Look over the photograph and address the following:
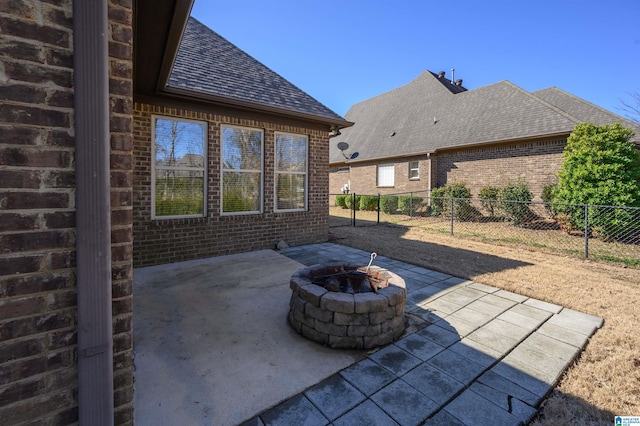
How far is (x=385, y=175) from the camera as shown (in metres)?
17.0

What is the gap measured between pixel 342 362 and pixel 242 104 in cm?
525

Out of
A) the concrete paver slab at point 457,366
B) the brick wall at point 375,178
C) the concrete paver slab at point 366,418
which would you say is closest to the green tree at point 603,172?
the brick wall at point 375,178

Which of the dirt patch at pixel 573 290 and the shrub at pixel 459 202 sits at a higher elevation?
the shrub at pixel 459 202

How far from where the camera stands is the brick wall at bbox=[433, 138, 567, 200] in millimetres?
10664

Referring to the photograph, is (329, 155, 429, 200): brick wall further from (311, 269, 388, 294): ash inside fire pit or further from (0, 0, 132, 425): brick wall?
(0, 0, 132, 425): brick wall

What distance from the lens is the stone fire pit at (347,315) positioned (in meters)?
2.79

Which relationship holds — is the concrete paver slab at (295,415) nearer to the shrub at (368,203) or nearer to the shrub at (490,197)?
the shrub at (490,197)

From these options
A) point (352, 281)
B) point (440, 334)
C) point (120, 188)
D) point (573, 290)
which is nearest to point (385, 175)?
point (573, 290)

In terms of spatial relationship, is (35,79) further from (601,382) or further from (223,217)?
(223,217)

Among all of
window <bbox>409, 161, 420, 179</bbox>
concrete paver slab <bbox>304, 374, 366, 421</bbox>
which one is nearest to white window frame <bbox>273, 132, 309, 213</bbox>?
concrete paver slab <bbox>304, 374, 366, 421</bbox>

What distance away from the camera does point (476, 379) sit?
238 cm

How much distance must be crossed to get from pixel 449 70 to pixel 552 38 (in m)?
12.0

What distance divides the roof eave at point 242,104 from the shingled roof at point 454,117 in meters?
8.44

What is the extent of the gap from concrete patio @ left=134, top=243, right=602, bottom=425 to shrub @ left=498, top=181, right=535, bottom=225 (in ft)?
25.8
